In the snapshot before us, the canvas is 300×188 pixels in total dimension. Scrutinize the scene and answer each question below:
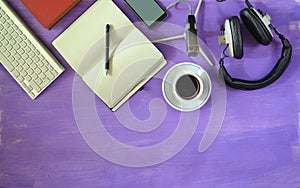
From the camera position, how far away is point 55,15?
0.81m

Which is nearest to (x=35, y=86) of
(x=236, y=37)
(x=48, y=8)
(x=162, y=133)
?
(x=48, y=8)

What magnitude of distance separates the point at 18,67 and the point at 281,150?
602 mm

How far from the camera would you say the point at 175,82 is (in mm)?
783

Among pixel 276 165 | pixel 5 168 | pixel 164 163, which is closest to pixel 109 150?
pixel 164 163

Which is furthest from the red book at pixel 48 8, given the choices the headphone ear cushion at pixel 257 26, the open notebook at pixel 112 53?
the headphone ear cushion at pixel 257 26

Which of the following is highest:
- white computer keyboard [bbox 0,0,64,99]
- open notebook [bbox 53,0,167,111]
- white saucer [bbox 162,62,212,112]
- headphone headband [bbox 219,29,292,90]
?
white computer keyboard [bbox 0,0,64,99]

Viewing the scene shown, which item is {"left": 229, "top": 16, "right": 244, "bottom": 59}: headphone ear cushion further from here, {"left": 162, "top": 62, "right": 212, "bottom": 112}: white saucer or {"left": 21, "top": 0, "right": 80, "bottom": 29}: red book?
{"left": 21, "top": 0, "right": 80, "bottom": 29}: red book

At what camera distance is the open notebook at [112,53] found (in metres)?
0.79

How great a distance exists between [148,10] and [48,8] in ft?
0.72

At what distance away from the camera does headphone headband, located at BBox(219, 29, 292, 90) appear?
0.78 m

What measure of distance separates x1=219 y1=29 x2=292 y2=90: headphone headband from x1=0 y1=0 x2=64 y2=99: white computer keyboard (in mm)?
358

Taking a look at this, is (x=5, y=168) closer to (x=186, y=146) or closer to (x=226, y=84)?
(x=186, y=146)

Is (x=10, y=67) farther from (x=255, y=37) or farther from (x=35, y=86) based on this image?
(x=255, y=37)

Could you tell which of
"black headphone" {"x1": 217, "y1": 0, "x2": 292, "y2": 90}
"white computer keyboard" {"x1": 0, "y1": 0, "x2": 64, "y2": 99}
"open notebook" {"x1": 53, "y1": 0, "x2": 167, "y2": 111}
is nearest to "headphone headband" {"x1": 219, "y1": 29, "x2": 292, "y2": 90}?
"black headphone" {"x1": 217, "y1": 0, "x2": 292, "y2": 90}
